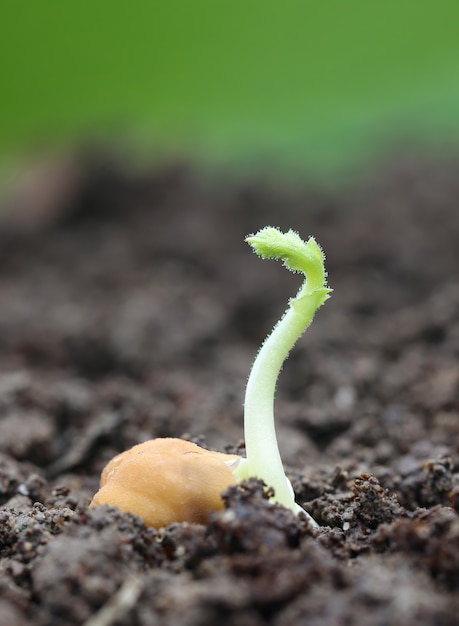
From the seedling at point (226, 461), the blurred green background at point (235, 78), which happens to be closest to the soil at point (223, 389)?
the seedling at point (226, 461)

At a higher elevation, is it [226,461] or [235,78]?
[235,78]

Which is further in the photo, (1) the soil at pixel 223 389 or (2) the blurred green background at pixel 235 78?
(2) the blurred green background at pixel 235 78

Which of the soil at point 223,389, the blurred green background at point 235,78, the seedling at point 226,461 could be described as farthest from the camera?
the blurred green background at point 235,78

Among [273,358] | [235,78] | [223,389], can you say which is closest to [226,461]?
[273,358]

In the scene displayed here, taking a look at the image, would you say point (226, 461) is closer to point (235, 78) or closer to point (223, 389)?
point (223, 389)

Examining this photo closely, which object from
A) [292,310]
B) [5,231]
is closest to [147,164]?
[5,231]

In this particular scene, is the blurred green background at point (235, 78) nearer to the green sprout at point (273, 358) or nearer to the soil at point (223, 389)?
the soil at point (223, 389)
